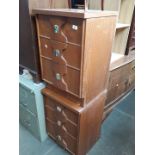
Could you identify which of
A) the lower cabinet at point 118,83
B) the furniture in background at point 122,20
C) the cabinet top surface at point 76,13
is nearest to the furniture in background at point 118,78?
the lower cabinet at point 118,83

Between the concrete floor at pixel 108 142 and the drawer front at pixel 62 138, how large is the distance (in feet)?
0.37

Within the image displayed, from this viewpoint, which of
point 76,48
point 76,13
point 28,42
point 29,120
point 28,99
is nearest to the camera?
point 76,13

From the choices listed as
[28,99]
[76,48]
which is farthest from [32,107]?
[76,48]

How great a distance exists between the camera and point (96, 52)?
3.39 feet

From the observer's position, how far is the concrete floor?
5.05ft

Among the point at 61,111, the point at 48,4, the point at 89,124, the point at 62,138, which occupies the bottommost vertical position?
the point at 62,138

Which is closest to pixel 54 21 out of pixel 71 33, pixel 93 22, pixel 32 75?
pixel 71 33

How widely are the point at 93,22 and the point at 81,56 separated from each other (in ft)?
Answer: 0.68

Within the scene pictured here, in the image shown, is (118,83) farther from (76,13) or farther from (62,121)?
(76,13)

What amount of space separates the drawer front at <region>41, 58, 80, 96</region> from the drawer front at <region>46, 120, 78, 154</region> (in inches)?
19.0

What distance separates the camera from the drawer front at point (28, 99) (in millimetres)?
1386

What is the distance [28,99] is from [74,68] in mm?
667
